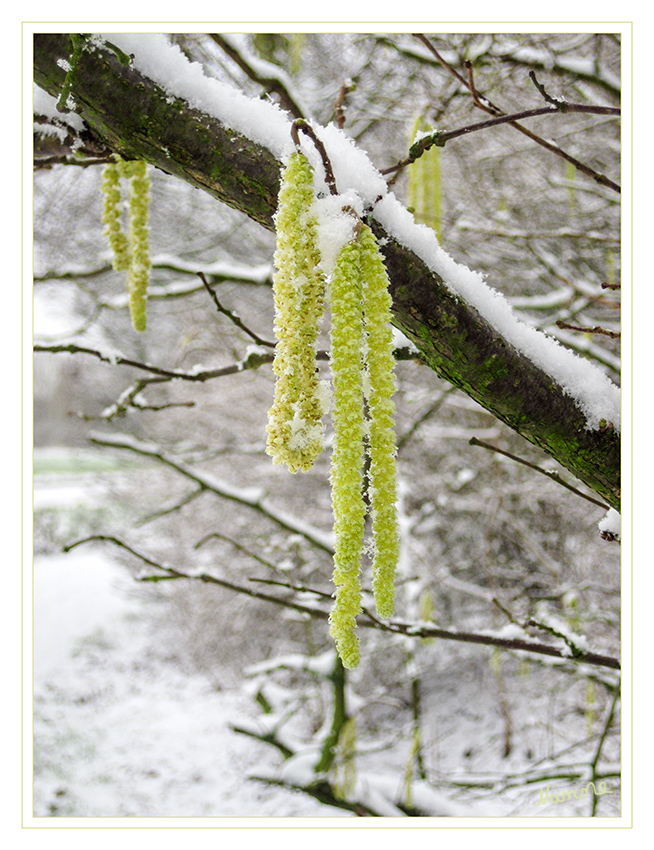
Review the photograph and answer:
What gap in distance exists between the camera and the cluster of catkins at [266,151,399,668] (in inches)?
19.0

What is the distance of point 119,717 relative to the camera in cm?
326

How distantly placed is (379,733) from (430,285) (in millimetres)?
2981

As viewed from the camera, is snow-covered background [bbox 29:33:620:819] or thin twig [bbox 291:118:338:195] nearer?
thin twig [bbox 291:118:338:195]

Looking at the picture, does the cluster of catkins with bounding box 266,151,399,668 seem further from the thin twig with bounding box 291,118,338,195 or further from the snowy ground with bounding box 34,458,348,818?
the snowy ground with bounding box 34,458,348,818

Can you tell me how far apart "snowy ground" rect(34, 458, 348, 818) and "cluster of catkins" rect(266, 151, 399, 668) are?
6.93ft

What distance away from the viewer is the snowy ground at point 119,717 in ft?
8.91

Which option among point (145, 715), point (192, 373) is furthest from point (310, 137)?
point (145, 715)

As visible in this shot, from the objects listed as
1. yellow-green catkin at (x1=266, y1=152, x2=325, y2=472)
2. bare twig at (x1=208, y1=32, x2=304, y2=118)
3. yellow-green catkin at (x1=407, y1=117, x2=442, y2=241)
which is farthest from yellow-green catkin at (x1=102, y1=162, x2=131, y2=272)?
yellow-green catkin at (x1=407, y1=117, x2=442, y2=241)

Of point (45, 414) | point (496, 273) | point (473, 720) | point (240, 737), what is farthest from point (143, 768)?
point (496, 273)

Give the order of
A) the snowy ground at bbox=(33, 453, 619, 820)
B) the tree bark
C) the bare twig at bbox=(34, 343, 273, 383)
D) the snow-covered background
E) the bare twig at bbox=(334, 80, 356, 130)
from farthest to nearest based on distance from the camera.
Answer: the snowy ground at bbox=(33, 453, 619, 820)
the snow-covered background
the bare twig at bbox=(34, 343, 273, 383)
the bare twig at bbox=(334, 80, 356, 130)
the tree bark

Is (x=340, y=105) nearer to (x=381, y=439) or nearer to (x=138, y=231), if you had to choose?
(x=138, y=231)

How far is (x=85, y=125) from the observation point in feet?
2.79
